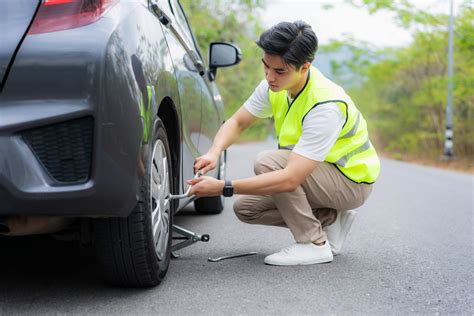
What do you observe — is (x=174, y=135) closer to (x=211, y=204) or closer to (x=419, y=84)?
(x=211, y=204)

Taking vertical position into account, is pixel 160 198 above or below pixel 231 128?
above

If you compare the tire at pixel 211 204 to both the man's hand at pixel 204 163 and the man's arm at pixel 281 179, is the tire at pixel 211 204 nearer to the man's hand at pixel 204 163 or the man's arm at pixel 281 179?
the man's hand at pixel 204 163

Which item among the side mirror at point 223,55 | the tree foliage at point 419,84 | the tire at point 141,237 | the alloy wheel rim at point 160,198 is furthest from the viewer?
the tree foliage at point 419,84

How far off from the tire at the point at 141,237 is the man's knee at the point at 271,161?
0.72m

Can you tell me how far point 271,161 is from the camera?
3607 millimetres

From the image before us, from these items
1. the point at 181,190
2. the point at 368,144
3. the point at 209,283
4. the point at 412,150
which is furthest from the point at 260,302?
the point at 412,150

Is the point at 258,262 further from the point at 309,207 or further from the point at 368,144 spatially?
the point at 368,144

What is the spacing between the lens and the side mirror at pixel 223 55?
16.7 ft

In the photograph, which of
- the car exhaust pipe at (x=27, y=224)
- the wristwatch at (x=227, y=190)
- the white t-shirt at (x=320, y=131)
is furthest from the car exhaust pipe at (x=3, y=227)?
the white t-shirt at (x=320, y=131)

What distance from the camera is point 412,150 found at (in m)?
24.5

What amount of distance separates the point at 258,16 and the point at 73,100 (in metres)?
25.3

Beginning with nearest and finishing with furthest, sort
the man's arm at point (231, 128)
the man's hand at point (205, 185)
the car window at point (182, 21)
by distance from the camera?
the man's hand at point (205, 185), the man's arm at point (231, 128), the car window at point (182, 21)

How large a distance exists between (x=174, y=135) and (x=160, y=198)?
0.43 meters

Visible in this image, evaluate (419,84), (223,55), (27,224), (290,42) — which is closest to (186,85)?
(290,42)
